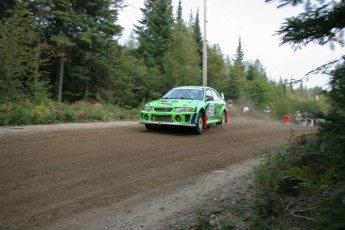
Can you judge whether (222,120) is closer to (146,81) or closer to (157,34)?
(146,81)

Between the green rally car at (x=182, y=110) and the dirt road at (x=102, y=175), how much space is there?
109 centimetres

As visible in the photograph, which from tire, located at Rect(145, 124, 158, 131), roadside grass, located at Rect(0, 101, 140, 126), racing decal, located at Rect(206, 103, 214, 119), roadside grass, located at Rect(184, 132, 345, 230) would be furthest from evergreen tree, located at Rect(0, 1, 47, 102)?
roadside grass, located at Rect(184, 132, 345, 230)

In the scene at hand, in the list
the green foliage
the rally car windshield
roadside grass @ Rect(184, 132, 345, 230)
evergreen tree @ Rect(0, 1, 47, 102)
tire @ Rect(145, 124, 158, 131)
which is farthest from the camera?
evergreen tree @ Rect(0, 1, 47, 102)

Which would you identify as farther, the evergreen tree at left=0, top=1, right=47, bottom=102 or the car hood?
the evergreen tree at left=0, top=1, right=47, bottom=102

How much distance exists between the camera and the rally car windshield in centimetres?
1221

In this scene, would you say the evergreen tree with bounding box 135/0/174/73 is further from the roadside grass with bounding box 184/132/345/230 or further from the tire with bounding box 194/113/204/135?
the roadside grass with bounding box 184/132/345/230

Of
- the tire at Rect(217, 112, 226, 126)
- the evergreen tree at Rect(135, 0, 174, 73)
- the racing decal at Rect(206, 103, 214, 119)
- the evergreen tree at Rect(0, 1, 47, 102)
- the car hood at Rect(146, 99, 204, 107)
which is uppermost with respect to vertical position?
the evergreen tree at Rect(135, 0, 174, 73)

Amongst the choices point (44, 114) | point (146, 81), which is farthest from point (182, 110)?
point (146, 81)

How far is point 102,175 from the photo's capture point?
5.70m

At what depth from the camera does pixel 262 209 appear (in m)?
3.80

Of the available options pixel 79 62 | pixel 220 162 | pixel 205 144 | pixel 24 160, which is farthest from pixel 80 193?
pixel 79 62

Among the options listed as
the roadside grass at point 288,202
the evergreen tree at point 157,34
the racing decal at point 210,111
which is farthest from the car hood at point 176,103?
the evergreen tree at point 157,34

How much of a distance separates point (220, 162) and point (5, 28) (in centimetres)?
1286

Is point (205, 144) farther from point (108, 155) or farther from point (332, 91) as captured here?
point (332, 91)
